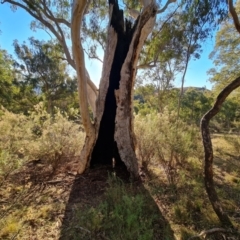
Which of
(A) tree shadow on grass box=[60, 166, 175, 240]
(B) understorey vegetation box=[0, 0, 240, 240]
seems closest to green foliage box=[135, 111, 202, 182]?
(B) understorey vegetation box=[0, 0, 240, 240]

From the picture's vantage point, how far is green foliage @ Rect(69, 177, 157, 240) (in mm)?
2098

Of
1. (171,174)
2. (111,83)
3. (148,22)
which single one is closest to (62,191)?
(171,174)

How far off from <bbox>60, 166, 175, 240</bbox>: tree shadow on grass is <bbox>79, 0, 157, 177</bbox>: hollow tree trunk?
0.87 metres

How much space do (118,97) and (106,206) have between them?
2.18m

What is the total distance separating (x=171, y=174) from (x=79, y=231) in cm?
198

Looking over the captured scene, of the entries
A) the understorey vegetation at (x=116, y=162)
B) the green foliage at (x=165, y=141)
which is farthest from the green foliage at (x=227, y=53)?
the green foliage at (x=165, y=141)

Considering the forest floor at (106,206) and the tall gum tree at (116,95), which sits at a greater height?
the tall gum tree at (116,95)

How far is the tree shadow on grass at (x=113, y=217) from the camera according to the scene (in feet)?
7.02

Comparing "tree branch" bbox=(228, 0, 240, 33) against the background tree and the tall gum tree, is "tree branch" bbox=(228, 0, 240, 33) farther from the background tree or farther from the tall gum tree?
the background tree

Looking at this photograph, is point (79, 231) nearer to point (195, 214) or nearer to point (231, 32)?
point (195, 214)

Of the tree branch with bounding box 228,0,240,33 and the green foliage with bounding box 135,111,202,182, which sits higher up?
the tree branch with bounding box 228,0,240,33

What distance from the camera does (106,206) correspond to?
2590mm

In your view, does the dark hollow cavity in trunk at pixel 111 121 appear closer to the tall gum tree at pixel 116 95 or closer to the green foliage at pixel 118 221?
the tall gum tree at pixel 116 95

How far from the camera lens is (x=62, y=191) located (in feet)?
11.0
